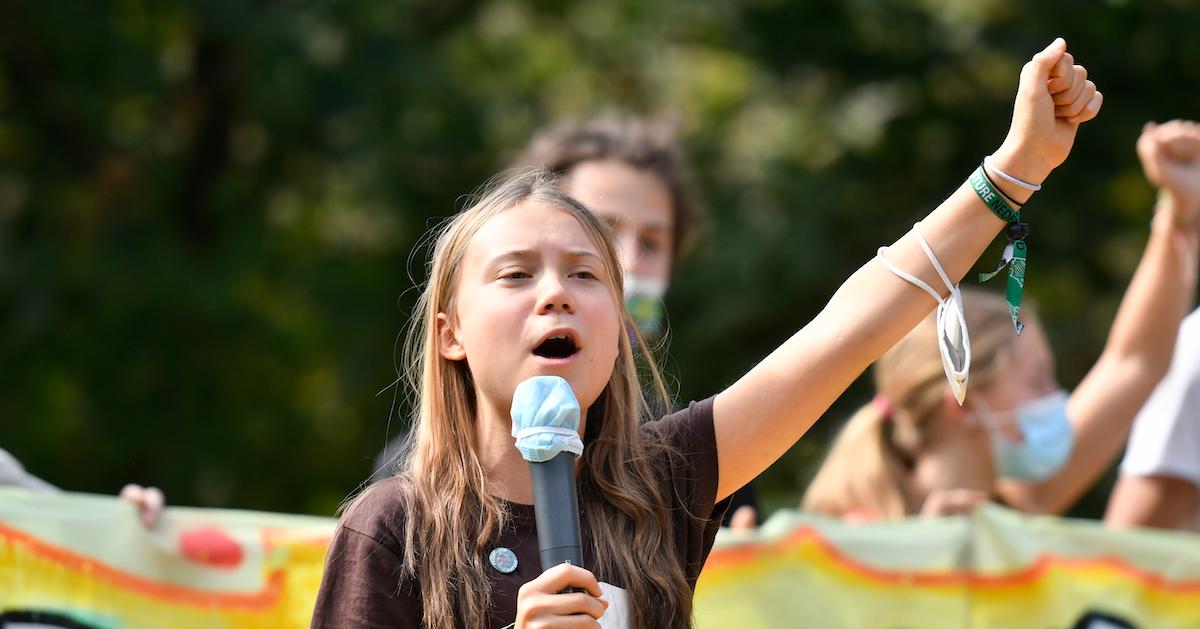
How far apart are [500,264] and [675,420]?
41 cm

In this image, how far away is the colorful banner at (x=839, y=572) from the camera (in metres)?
3.71

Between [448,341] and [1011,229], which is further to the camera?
[448,341]

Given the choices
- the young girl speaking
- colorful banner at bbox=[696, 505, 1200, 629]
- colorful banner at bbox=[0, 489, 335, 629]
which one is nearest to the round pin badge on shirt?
the young girl speaking

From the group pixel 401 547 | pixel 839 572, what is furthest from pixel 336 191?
pixel 401 547

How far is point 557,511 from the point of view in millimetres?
2111

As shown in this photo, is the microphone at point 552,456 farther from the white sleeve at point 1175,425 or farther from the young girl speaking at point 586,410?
the white sleeve at point 1175,425

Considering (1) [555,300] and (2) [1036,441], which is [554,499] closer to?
(1) [555,300]

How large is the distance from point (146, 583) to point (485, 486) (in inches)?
63.2

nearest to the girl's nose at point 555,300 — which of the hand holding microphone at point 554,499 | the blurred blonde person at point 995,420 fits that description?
the hand holding microphone at point 554,499

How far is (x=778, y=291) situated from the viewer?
8266mm

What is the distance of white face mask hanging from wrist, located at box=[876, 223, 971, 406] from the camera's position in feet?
7.96

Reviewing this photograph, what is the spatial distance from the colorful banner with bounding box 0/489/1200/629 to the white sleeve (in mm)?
198

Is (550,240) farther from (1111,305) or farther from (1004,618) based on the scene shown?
(1111,305)

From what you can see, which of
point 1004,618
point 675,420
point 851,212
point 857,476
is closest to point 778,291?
point 851,212
